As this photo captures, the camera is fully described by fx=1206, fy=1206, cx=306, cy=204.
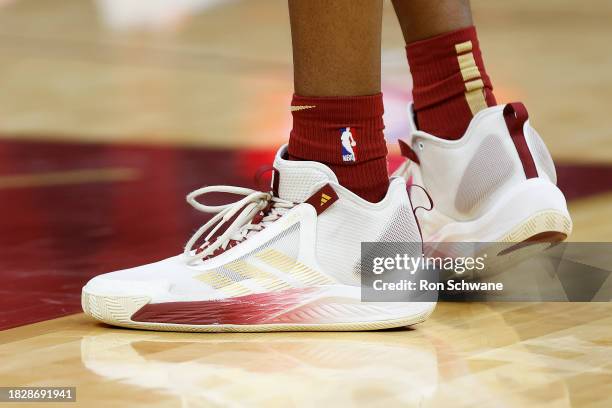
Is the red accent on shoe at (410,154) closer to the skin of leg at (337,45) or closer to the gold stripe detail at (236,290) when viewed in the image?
the skin of leg at (337,45)

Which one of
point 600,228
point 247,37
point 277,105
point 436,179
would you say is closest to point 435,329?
point 436,179

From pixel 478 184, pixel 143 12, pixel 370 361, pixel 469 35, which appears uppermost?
pixel 143 12

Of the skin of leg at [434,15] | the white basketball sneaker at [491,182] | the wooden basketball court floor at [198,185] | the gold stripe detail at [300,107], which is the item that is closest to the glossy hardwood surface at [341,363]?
the wooden basketball court floor at [198,185]

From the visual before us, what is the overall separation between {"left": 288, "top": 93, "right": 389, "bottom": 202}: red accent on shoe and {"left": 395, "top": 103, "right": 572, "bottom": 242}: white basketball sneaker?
0.58ft

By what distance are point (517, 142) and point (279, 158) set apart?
0.30m

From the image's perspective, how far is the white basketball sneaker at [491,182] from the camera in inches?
53.9

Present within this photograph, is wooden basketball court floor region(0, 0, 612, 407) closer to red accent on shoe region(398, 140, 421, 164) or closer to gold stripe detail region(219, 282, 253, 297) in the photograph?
gold stripe detail region(219, 282, 253, 297)

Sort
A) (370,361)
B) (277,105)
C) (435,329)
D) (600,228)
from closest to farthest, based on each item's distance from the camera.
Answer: (370,361) < (435,329) < (600,228) < (277,105)

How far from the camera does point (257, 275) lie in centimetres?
127

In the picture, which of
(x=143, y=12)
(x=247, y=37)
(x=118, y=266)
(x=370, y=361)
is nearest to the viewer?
(x=370, y=361)

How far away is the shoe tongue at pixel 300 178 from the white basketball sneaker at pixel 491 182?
0.23m

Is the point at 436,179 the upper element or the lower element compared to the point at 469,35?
lower

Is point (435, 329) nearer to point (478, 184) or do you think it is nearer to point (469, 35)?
point (478, 184)

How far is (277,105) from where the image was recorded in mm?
3273
